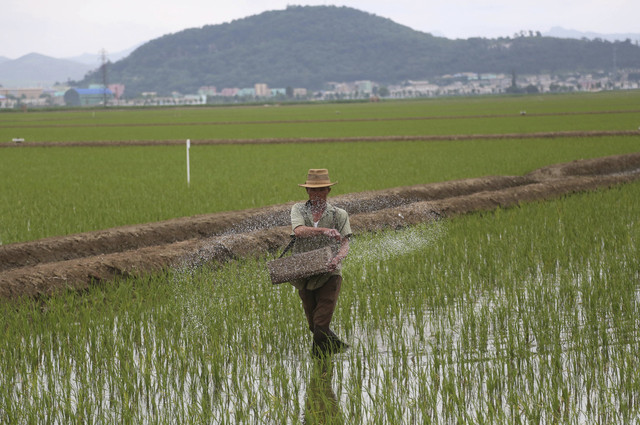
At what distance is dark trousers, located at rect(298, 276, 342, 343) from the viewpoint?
454 centimetres

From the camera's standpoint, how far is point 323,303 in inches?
180

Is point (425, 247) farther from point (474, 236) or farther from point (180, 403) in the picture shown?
point (180, 403)

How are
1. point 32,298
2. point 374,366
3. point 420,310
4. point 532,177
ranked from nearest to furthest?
1. point 374,366
2. point 420,310
3. point 32,298
4. point 532,177

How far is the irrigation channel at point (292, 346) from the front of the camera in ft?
12.5

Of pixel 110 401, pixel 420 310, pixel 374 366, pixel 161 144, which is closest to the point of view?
pixel 110 401

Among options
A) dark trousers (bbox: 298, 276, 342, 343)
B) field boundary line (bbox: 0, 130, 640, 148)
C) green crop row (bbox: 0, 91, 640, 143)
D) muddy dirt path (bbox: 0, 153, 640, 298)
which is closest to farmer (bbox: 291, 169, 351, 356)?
dark trousers (bbox: 298, 276, 342, 343)

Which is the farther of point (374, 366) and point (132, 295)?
point (132, 295)

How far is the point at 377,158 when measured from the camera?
64.4 feet

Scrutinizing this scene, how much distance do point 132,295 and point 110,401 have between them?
2.51 meters

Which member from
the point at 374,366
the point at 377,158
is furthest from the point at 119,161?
the point at 374,366

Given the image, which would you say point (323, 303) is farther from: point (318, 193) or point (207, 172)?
point (207, 172)

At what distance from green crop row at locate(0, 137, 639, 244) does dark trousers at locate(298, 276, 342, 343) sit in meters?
4.99

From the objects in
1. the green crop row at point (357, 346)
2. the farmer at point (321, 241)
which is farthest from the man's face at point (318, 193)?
the green crop row at point (357, 346)

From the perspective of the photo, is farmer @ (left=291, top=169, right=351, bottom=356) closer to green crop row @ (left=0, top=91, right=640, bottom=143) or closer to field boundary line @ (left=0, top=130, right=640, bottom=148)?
field boundary line @ (left=0, top=130, right=640, bottom=148)
